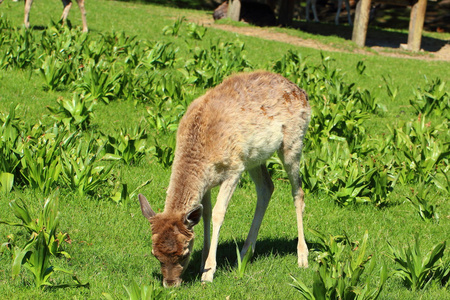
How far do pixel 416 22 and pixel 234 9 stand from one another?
638cm

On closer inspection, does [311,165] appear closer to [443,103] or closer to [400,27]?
[443,103]

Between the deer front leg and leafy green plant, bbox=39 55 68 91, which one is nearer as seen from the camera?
the deer front leg

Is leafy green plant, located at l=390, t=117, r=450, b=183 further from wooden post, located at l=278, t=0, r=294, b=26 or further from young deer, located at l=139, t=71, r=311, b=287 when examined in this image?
wooden post, located at l=278, t=0, r=294, b=26

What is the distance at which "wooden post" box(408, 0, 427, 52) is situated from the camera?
1730cm

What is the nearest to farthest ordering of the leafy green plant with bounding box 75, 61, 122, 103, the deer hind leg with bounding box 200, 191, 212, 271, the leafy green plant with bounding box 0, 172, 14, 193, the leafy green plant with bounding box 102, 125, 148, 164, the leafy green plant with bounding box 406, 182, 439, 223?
1. the deer hind leg with bounding box 200, 191, 212, 271
2. the leafy green plant with bounding box 0, 172, 14, 193
3. the leafy green plant with bounding box 406, 182, 439, 223
4. the leafy green plant with bounding box 102, 125, 148, 164
5. the leafy green plant with bounding box 75, 61, 122, 103

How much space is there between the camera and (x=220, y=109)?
15.8 feet

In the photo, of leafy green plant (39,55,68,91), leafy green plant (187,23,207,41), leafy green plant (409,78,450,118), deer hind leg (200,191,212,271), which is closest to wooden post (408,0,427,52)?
leafy green plant (187,23,207,41)

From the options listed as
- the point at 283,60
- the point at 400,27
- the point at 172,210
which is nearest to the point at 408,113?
the point at 283,60

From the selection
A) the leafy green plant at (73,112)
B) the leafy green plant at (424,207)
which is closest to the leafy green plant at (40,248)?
the leafy green plant at (73,112)

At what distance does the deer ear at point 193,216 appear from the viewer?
416 centimetres

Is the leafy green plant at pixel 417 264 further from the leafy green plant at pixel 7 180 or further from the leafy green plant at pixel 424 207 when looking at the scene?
the leafy green plant at pixel 7 180

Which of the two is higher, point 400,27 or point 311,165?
point 400,27

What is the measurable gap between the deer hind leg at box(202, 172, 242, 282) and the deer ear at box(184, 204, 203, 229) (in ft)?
1.44

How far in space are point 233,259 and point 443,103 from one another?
21.1 ft
